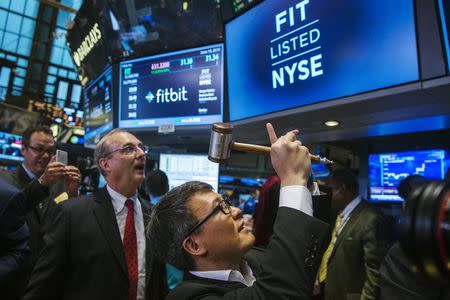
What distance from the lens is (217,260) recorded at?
1.38 m

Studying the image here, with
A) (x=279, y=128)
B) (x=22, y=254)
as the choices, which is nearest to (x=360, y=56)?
(x=279, y=128)

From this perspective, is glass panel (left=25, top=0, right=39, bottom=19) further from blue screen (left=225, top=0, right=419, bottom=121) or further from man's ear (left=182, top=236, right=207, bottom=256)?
man's ear (left=182, top=236, right=207, bottom=256)

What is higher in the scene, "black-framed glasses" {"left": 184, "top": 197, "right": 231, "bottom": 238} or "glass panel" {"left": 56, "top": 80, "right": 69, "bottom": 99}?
"glass panel" {"left": 56, "top": 80, "right": 69, "bottom": 99}

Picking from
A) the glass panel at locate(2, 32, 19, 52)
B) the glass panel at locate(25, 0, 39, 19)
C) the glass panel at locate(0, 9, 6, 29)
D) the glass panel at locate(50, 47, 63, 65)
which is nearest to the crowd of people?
the glass panel at locate(0, 9, 6, 29)

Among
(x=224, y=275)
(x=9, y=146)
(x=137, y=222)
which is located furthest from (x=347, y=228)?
(x=9, y=146)

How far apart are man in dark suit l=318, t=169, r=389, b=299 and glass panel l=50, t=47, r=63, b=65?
25290 millimetres

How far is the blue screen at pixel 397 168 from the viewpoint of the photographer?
2906 millimetres

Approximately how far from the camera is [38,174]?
2.90 metres

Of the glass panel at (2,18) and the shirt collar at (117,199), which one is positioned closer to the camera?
the shirt collar at (117,199)

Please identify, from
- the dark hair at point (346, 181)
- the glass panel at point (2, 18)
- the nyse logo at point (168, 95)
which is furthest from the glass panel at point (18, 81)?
the dark hair at point (346, 181)

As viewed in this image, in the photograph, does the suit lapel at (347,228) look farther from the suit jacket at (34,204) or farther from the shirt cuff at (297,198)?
the suit jacket at (34,204)

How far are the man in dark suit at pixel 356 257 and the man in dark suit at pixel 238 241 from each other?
1287mm

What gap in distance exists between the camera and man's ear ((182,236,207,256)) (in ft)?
4.55

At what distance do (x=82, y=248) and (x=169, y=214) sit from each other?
0.74 meters
